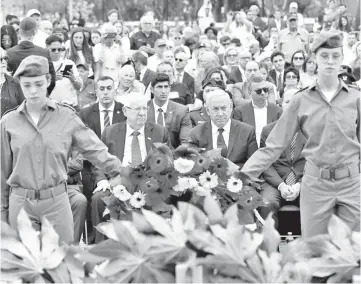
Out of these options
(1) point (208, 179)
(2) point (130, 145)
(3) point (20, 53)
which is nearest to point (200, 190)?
(1) point (208, 179)

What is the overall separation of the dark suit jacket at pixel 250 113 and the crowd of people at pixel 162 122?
10 millimetres

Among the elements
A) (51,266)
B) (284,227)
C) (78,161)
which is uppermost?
(51,266)

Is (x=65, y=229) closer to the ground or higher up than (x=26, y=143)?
closer to the ground

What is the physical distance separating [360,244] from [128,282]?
1.09 metres

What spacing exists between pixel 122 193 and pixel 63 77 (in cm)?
392

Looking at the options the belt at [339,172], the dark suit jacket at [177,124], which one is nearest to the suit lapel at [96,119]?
the dark suit jacket at [177,124]

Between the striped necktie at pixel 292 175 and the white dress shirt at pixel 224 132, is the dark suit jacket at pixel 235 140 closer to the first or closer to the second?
the white dress shirt at pixel 224 132

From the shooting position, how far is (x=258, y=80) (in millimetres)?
9008

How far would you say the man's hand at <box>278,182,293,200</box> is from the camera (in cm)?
768

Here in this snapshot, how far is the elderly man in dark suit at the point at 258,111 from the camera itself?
881 centimetres

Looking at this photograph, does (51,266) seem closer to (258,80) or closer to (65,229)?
(65,229)

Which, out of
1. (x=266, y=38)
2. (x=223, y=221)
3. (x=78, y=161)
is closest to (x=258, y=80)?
(x=78, y=161)

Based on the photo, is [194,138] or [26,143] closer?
[26,143]

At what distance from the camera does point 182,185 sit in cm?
629
